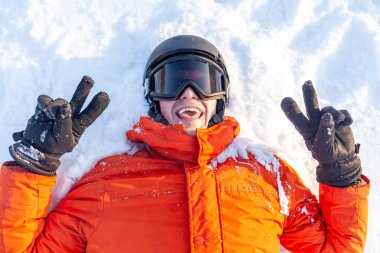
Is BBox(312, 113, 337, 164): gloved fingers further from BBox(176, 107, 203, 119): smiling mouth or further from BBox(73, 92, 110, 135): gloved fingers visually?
BBox(73, 92, 110, 135): gloved fingers

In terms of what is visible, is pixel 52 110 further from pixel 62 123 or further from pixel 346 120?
pixel 346 120

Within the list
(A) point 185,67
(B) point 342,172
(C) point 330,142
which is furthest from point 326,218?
(A) point 185,67

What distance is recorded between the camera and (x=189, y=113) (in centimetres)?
286

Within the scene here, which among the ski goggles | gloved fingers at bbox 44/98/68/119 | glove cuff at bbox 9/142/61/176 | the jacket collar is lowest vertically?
glove cuff at bbox 9/142/61/176

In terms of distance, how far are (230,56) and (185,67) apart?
2.41 ft

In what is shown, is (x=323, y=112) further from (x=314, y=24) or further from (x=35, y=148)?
(x=35, y=148)

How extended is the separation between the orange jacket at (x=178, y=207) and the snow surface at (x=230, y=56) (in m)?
0.36

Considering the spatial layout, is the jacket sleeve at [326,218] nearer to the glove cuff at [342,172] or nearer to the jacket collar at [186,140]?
the glove cuff at [342,172]

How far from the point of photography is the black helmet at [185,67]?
2873mm

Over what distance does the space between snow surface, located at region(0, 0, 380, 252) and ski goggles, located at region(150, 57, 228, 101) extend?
0.34 m

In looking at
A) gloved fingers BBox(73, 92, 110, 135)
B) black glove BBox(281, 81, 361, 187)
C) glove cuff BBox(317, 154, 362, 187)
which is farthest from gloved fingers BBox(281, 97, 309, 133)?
gloved fingers BBox(73, 92, 110, 135)

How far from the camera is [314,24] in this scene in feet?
12.2

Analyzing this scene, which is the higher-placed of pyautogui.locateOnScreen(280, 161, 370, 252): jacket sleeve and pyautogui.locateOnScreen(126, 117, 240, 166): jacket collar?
pyautogui.locateOnScreen(126, 117, 240, 166): jacket collar

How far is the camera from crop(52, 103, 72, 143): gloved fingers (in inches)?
95.8
